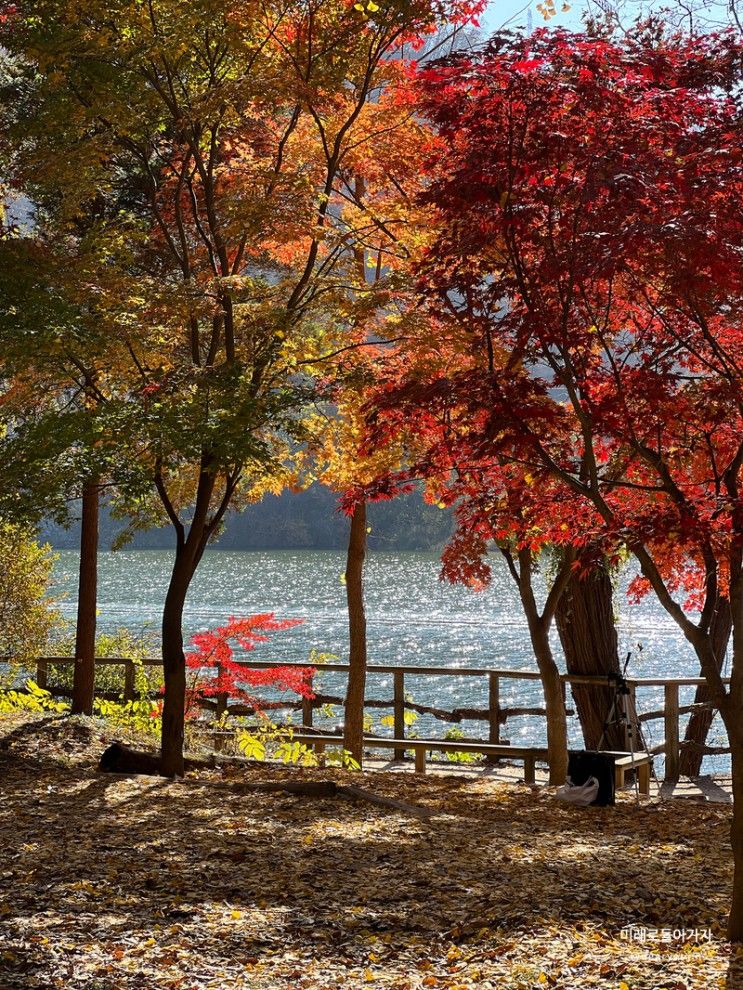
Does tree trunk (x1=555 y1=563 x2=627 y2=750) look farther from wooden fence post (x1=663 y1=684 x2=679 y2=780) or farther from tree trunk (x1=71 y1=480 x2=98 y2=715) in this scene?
tree trunk (x1=71 y1=480 x2=98 y2=715)

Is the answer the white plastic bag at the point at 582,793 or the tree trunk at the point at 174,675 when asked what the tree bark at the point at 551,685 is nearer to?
the white plastic bag at the point at 582,793

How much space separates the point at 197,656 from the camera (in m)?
11.5

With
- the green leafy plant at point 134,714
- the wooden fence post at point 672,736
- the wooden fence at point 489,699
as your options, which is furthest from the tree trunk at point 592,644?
the green leafy plant at point 134,714

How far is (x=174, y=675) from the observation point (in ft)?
27.1

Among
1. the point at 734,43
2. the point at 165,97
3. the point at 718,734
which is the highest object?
the point at 165,97

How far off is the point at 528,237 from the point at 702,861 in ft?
11.7

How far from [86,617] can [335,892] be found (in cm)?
673

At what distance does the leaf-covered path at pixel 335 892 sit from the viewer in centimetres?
391

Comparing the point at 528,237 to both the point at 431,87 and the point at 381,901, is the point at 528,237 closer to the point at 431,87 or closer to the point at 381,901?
the point at 431,87

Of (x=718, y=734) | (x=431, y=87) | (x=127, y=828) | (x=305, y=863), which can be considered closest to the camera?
(x=431, y=87)

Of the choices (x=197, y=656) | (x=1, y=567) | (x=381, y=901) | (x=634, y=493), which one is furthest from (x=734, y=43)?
(x=1, y=567)

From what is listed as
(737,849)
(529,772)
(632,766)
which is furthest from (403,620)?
(737,849)

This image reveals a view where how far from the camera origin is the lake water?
2855cm

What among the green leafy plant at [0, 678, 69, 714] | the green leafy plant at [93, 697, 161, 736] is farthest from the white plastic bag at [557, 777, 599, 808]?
the green leafy plant at [0, 678, 69, 714]
